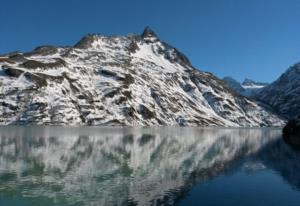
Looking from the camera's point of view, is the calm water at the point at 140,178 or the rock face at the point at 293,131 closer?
the calm water at the point at 140,178

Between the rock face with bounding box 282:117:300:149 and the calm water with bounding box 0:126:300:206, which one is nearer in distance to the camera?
the calm water with bounding box 0:126:300:206

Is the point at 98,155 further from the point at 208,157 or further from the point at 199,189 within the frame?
the point at 199,189

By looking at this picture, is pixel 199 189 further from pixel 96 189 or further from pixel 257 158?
pixel 257 158

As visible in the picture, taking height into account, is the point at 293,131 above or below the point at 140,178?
above

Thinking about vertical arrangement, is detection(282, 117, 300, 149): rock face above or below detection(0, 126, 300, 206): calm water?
above

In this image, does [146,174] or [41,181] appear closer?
[41,181]

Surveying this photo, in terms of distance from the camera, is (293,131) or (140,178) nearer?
(140,178)

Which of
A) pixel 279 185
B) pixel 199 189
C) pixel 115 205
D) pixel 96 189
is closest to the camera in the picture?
pixel 115 205

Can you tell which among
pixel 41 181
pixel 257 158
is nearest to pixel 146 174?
pixel 41 181

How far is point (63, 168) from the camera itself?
7044 centimetres

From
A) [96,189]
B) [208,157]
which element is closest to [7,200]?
[96,189]

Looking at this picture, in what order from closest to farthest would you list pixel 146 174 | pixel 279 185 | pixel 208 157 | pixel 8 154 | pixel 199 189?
pixel 199 189, pixel 279 185, pixel 146 174, pixel 8 154, pixel 208 157

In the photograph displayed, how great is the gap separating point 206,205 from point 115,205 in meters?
11.7

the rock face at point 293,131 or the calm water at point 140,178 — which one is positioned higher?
the rock face at point 293,131
